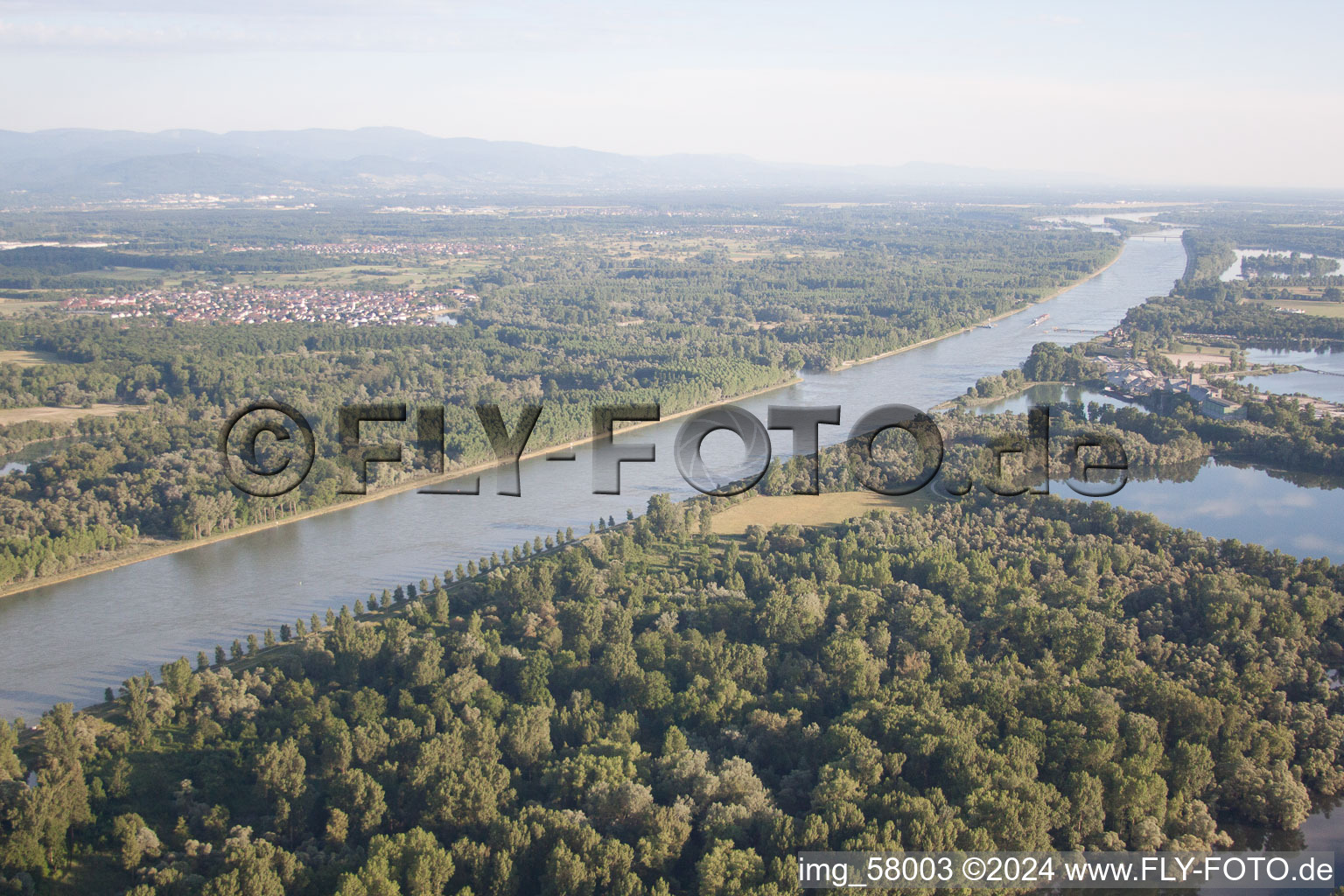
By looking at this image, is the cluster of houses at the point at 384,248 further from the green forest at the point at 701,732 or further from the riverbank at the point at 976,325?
the green forest at the point at 701,732

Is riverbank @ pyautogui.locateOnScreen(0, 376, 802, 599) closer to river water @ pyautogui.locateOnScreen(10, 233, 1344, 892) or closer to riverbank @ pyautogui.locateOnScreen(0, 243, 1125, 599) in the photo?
riverbank @ pyautogui.locateOnScreen(0, 243, 1125, 599)

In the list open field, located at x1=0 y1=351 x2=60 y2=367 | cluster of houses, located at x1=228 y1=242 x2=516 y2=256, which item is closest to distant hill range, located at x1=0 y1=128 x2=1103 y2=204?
cluster of houses, located at x1=228 y1=242 x2=516 y2=256

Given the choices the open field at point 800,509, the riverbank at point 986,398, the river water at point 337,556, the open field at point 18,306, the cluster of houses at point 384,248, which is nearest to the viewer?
the river water at point 337,556

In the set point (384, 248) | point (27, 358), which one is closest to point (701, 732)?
point (27, 358)

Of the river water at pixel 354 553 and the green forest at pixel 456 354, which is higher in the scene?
the green forest at pixel 456 354

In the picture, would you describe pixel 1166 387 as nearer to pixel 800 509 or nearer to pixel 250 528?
pixel 800 509
